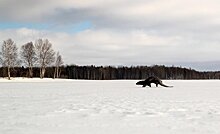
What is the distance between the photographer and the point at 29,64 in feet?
226

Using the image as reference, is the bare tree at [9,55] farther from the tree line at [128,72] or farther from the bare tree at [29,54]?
the tree line at [128,72]

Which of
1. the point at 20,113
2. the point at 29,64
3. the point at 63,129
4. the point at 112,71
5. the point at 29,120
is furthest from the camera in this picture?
the point at 112,71

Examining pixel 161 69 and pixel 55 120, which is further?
pixel 161 69

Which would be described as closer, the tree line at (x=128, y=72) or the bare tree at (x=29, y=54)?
the bare tree at (x=29, y=54)

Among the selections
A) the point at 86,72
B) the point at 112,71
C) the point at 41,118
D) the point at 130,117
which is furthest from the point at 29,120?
the point at 112,71

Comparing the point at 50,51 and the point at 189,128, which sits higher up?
the point at 50,51

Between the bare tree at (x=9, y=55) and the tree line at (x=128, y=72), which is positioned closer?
the bare tree at (x=9, y=55)

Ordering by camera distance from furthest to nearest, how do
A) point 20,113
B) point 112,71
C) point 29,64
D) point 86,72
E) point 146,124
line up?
point 112,71 → point 86,72 → point 29,64 → point 20,113 → point 146,124

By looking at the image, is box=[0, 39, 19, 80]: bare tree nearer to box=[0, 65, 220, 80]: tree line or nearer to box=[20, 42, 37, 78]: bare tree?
box=[20, 42, 37, 78]: bare tree

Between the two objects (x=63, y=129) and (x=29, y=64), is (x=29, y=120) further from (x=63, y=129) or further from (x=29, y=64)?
(x=29, y=64)

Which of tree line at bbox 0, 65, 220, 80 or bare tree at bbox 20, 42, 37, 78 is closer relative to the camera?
bare tree at bbox 20, 42, 37, 78

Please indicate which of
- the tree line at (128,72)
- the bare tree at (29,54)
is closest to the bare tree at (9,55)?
the bare tree at (29,54)

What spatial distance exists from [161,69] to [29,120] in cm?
13425

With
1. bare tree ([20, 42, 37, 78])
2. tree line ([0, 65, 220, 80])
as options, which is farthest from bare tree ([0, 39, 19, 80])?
tree line ([0, 65, 220, 80])
